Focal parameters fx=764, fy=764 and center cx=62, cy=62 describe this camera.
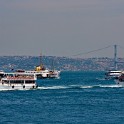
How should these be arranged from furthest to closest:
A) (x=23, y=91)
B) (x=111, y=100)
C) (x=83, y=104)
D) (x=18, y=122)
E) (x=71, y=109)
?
(x=23, y=91), (x=111, y=100), (x=83, y=104), (x=71, y=109), (x=18, y=122)

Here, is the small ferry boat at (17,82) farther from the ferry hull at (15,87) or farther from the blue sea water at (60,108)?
the blue sea water at (60,108)

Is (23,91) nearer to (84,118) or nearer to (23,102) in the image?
(23,102)

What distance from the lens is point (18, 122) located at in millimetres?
75875

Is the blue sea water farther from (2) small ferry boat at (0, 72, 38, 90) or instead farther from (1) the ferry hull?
(1) the ferry hull

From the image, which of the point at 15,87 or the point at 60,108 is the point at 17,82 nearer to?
the point at 15,87

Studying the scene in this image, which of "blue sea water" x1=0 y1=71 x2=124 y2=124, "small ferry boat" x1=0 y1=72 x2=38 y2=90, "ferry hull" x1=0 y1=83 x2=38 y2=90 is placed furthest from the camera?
"ferry hull" x1=0 y1=83 x2=38 y2=90

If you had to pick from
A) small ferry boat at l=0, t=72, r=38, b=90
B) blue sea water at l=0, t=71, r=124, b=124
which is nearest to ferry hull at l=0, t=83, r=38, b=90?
small ferry boat at l=0, t=72, r=38, b=90

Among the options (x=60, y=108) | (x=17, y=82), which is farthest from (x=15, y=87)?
(x=60, y=108)

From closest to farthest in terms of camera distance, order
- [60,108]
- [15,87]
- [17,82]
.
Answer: [60,108], [17,82], [15,87]

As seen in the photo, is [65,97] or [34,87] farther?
[34,87]

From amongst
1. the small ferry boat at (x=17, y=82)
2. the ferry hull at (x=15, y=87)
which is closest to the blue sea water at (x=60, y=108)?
the small ferry boat at (x=17, y=82)

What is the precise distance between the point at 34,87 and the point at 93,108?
140 feet

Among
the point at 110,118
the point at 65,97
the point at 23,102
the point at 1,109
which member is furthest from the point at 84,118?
the point at 65,97

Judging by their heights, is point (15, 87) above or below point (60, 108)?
above
